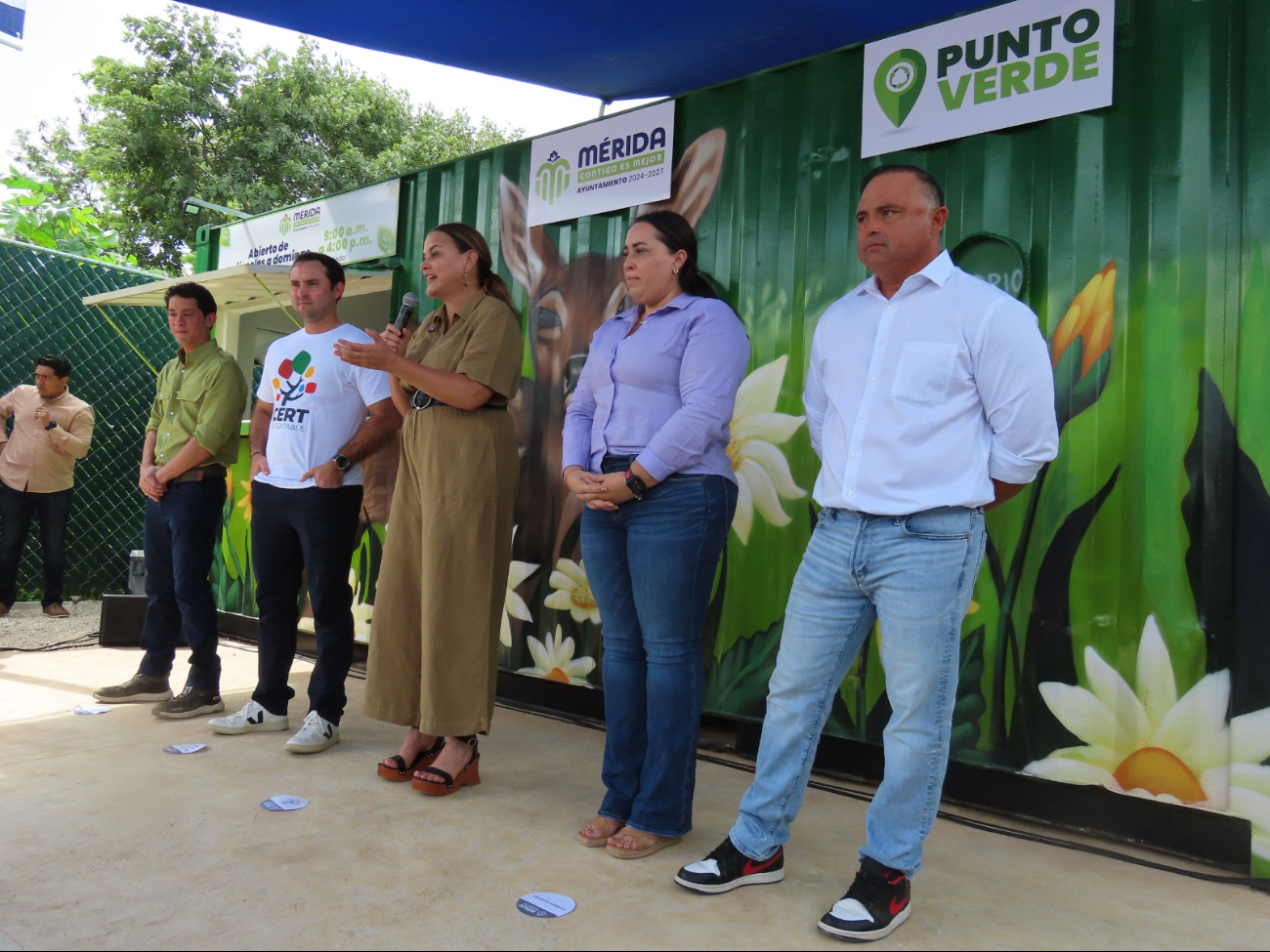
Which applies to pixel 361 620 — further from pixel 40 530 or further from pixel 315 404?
pixel 40 530

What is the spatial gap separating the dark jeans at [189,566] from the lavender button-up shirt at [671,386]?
226 cm

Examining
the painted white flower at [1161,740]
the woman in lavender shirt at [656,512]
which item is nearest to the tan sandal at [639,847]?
the woman in lavender shirt at [656,512]

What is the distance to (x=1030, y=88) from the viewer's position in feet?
10.7

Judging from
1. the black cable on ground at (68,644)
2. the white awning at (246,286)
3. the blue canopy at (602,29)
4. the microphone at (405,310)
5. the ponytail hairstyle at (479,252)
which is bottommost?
the black cable on ground at (68,644)

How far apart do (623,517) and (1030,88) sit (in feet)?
6.60

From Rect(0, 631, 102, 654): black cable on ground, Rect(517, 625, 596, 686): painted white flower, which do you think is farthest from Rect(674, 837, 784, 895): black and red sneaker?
Rect(0, 631, 102, 654): black cable on ground

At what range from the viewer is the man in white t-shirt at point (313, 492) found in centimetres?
385

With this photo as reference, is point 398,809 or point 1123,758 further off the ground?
point 1123,758

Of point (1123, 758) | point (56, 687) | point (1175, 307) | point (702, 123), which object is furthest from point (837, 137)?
point (56, 687)

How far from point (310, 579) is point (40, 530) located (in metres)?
4.65

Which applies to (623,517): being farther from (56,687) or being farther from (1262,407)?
(56,687)

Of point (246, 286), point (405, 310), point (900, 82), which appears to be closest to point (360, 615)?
point (246, 286)

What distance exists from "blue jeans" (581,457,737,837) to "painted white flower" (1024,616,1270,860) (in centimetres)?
126

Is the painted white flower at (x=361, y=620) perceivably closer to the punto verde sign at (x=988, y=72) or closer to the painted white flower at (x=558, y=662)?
the painted white flower at (x=558, y=662)
